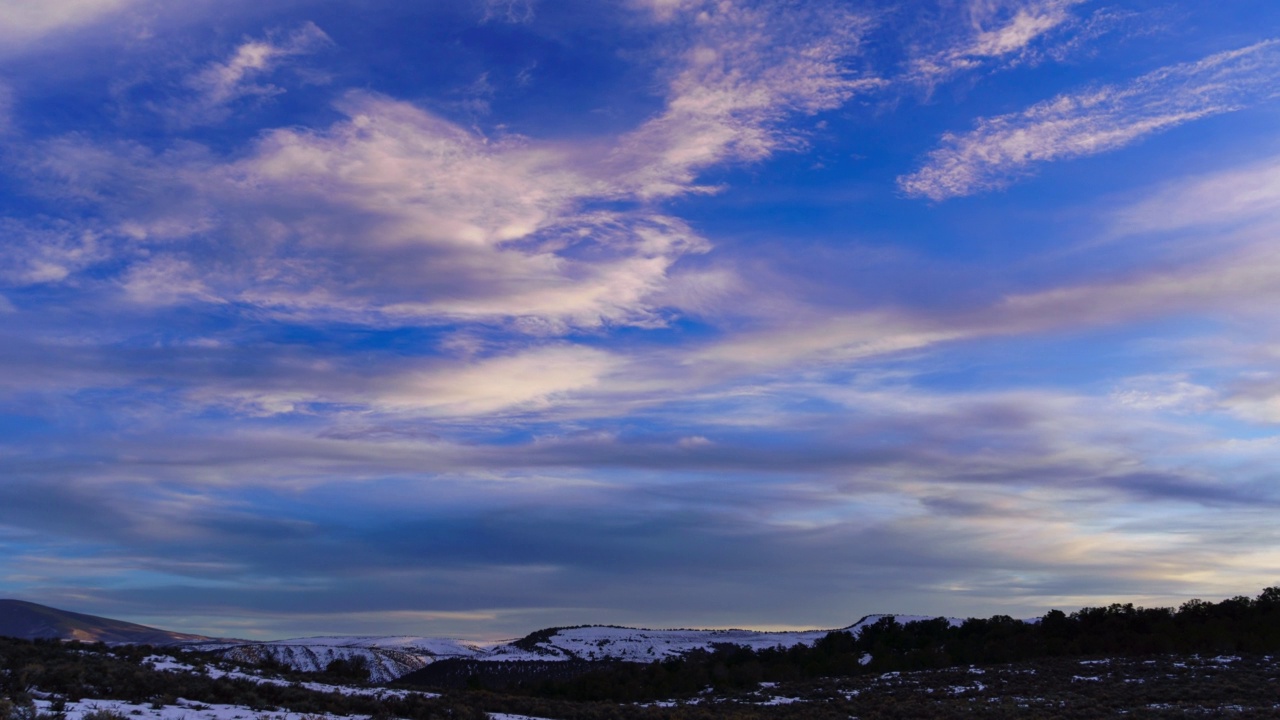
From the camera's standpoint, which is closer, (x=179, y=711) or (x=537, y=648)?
(x=179, y=711)

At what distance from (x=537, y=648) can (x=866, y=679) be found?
2391 inches

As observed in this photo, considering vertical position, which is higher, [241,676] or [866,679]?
[241,676]

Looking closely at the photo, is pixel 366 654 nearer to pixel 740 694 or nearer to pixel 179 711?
pixel 740 694

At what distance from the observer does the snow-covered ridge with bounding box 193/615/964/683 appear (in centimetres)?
9525

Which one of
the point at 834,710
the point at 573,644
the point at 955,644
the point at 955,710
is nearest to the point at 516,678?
the point at 573,644

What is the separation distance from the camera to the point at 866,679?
56.8 m

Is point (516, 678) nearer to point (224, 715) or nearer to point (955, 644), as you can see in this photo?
point (955, 644)

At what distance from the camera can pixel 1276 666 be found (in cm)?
4606

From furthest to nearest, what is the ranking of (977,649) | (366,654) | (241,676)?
(366,654) → (977,649) → (241,676)

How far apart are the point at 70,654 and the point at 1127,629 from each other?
243ft

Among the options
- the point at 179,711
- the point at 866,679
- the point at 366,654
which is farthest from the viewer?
the point at 366,654

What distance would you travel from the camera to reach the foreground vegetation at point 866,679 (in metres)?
24.7

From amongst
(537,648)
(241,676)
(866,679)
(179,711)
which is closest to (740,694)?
(866,679)

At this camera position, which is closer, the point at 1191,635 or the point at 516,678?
the point at 1191,635
